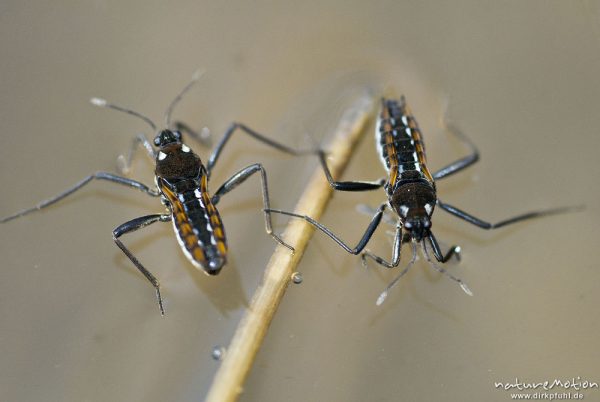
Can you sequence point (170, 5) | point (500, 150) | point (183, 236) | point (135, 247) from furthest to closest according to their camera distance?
1. point (170, 5)
2. point (500, 150)
3. point (135, 247)
4. point (183, 236)

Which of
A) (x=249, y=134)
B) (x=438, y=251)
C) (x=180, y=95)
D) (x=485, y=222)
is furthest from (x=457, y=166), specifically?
(x=180, y=95)

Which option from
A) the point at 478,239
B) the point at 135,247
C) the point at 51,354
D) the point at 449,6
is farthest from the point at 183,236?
the point at 449,6

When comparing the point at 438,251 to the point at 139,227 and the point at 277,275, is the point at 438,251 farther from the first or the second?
the point at 139,227

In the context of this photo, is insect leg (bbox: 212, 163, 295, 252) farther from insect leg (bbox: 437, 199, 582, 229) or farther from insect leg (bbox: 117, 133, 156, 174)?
insect leg (bbox: 437, 199, 582, 229)

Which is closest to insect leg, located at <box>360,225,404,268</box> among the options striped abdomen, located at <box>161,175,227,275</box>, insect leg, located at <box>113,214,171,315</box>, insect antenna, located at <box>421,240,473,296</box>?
insect antenna, located at <box>421,240,473,296</box>

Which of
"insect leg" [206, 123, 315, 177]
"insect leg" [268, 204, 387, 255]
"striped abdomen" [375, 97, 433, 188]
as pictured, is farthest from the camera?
"insect leg" [206, 123, 315, 177]

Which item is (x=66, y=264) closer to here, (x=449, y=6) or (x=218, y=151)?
(x=218, y=151)
